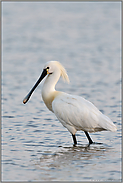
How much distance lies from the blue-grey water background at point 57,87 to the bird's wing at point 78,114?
1.51 feet

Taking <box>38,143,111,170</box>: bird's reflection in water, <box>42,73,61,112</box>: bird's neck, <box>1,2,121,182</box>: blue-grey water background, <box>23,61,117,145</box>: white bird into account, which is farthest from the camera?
<box>42,73,61,112</box>: bird's neck

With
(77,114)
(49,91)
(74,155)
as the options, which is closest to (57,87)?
(49,91)

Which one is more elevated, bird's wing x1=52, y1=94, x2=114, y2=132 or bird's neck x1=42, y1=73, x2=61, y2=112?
bird's neck x1=42, y1=73, x2=61, y2=112

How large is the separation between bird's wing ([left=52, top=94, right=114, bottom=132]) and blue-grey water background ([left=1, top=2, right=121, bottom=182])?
0.46 meters

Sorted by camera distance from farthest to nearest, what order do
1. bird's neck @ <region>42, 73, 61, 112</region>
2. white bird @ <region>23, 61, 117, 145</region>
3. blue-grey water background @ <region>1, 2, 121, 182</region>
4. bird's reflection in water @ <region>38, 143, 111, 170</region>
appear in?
bird's neck @ <region>42, 73, 61, 112</region> → white bird @ <region>23, 61, 117, 145</region> → bird's reflection in water @ <region>38, 143, 111, 170</region> → blue-grey water background @ <region>1, 2, 121, 182</region>

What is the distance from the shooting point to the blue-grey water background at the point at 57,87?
7.36m

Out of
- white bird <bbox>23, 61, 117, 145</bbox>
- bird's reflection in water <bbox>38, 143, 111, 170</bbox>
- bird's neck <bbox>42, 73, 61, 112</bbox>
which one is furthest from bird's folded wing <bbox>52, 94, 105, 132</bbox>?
bird's reflection in water <bbox>38, 143, 111, 170</bbox>

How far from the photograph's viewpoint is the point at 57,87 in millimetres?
14305

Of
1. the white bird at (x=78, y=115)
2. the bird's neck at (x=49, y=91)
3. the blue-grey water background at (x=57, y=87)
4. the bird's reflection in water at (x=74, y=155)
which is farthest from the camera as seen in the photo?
the bird's neck at (x=49, y=91)

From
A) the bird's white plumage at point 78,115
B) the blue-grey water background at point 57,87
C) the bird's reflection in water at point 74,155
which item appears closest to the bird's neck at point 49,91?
the bird's white plumage at point 78,115

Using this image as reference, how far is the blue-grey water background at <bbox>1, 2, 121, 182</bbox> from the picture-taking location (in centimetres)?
736

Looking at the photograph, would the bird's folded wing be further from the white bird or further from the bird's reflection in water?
the bird's reflection in water

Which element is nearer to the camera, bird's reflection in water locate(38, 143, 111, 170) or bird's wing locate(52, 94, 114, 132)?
bird's reflection in water locate(38, 143, 111, 170)

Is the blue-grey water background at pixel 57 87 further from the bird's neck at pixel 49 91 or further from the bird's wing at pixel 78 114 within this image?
the bird's neck at pixel 49 91
